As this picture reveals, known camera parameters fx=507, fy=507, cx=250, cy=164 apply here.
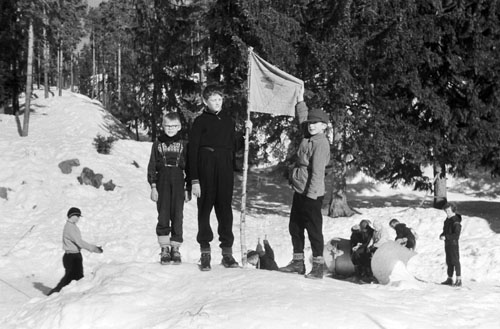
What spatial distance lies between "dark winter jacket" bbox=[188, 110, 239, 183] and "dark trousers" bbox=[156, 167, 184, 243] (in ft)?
1.70

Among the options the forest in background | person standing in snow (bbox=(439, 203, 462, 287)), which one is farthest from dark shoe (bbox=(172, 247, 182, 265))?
the forest in background

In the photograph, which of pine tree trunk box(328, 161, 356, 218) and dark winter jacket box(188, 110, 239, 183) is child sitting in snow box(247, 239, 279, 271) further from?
pine tree trunk box(328, 161, 356, 218)

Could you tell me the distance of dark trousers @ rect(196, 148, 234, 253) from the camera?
19.9ft

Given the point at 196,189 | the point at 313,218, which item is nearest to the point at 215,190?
the point at 196,189

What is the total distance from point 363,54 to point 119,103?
26.6 m

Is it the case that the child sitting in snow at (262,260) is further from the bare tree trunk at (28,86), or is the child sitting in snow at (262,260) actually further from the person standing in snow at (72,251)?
the bare tree trunk at (28,86)

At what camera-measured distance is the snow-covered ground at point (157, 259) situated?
466cm

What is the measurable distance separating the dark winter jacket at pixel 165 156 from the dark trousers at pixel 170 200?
66mm

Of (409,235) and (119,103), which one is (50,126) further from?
(409,235)

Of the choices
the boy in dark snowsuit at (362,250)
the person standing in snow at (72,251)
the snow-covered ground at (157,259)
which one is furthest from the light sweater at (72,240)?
the boy in dark snowsuit at (362,250)

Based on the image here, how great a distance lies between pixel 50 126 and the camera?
28188mm

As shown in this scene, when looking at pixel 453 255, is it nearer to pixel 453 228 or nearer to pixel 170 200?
pixel 453 228

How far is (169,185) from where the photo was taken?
6.50m

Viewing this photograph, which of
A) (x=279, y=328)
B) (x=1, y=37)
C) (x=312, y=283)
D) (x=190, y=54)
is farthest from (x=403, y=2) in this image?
(x=1, y=37)
